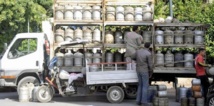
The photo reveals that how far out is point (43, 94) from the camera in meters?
14.4

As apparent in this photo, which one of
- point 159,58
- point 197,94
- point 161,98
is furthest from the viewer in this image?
point 159,58

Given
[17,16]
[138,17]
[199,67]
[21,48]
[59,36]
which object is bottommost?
[199,67]

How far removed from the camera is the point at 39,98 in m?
14.4

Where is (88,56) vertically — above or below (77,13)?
below

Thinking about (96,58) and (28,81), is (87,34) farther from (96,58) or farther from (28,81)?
(28,81)

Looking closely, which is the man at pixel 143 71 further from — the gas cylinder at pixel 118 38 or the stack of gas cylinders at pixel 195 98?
the gas cylinder at pixel 118 38

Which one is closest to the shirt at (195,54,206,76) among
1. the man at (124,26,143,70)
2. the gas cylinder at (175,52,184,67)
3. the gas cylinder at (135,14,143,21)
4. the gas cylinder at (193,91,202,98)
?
the gas cylinder at (193,91,202,98)

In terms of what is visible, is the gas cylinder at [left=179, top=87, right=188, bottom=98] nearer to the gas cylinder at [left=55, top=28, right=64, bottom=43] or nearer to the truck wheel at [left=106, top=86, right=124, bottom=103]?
the truck wheel at [left=106, top=86, right=124, bottom=103]

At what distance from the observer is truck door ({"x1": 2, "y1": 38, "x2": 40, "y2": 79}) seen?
15281 millimetres

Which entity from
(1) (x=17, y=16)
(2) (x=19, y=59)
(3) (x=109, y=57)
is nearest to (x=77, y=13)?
(3) (x=109, y=57)

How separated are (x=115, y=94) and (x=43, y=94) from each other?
244 cm

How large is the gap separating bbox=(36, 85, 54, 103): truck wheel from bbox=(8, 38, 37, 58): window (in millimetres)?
1706

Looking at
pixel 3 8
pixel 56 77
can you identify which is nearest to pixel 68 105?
pixel 56 77

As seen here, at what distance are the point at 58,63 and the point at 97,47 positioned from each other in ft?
5.00
